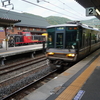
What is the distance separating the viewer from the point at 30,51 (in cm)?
1329

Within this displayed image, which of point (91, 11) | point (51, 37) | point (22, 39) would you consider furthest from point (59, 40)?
point (22, 39)

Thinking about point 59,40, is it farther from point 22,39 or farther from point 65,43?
point 22,39

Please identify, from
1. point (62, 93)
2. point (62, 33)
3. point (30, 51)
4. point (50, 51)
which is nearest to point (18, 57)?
point (30, 51)

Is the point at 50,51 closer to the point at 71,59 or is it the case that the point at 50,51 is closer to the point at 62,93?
the point at 71,59

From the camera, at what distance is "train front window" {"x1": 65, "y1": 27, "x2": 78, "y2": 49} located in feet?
23.3

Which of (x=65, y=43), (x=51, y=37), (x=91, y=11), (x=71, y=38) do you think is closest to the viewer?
(x=71, y=38)

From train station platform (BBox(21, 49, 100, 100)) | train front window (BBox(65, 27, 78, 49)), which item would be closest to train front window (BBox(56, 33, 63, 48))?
train front window (BBox(65, 27, 78, 49))

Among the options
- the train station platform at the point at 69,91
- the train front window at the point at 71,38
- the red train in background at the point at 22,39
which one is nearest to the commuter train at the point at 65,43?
the train front window at the point at 71,38

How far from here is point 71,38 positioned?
7160 millimetres

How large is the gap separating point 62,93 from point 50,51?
419 cm

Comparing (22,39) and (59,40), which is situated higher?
(22,39)

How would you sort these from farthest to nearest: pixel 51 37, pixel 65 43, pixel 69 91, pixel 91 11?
pixel 91 11
pixel 51 37
pixel 65 43
pixel 69 91

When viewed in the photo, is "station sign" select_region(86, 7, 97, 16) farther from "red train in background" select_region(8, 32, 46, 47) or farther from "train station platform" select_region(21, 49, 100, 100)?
"red train in background" select_region(8, 32, 46, 47)

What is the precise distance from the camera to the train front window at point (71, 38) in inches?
279
